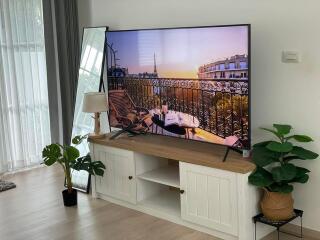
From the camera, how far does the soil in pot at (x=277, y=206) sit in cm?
322

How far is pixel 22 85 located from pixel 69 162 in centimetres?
161

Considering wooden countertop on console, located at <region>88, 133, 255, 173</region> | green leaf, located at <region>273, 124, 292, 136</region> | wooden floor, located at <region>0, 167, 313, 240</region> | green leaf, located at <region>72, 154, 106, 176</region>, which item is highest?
green leaf, located at <region>273, 124, 292, 136</region>

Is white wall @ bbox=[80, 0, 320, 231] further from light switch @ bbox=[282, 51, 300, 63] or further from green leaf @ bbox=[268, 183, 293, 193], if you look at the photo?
green leaf @ bbox=[268, 183, 293, 193]

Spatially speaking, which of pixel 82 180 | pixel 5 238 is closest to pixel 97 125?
pixel 82 180

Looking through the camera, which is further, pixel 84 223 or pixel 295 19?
pixel 84 223

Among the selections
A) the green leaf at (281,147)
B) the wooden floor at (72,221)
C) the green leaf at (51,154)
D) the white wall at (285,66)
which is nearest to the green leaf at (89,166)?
the green leaf at (51,154)

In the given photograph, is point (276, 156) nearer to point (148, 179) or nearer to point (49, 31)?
point (148, 179)

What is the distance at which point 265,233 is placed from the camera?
11.3 feet

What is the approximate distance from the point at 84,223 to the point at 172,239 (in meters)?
0.80

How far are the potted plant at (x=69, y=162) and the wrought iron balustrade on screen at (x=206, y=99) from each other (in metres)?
0.70

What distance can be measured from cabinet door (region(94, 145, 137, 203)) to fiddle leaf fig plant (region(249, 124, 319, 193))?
1190 millimetres

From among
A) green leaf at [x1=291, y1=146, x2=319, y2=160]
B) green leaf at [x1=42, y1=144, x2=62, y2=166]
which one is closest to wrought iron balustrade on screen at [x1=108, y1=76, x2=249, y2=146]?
green leaf at [x1=291, y1=146, x2=319, y2=160]

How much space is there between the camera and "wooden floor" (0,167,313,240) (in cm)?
355

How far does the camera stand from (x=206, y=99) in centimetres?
353
